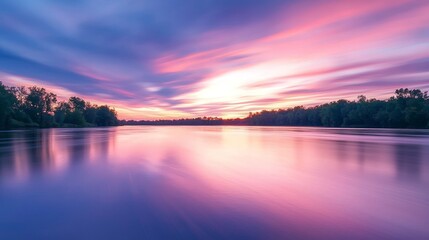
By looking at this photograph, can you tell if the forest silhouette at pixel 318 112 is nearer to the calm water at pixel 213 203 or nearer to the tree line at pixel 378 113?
the tree line at pixel 378 113

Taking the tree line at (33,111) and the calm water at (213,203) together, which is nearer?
the calm water at (213,203)

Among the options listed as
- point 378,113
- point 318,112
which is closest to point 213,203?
point 378,113

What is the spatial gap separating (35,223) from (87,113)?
123 m

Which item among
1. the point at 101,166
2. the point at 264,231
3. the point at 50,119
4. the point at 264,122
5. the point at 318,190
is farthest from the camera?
the point at 264,122

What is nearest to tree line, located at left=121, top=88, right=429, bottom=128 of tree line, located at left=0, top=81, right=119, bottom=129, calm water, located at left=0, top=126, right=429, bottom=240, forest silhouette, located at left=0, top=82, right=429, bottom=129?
forest silhouette, located at left=0, top=82, right=429, bottom=129

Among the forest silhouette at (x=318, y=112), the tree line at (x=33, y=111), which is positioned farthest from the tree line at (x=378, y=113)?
the tree line at (x=33, y=111)

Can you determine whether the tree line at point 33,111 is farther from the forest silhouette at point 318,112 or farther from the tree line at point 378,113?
the tree line at point 378,113

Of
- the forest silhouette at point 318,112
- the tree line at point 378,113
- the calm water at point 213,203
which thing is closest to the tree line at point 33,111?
the forest silhouette at point 318,112

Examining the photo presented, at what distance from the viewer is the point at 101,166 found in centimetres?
1035

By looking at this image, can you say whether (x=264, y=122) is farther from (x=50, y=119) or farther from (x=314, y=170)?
(x=314, y=170)

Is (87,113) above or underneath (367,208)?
above

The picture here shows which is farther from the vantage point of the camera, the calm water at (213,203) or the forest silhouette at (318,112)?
the forest silhouette at (318,112)

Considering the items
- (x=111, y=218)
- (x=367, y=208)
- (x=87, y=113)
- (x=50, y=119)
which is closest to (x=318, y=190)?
(x=367, y=208)

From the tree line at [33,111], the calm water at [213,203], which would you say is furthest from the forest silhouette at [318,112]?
the calm water at [213,203]
